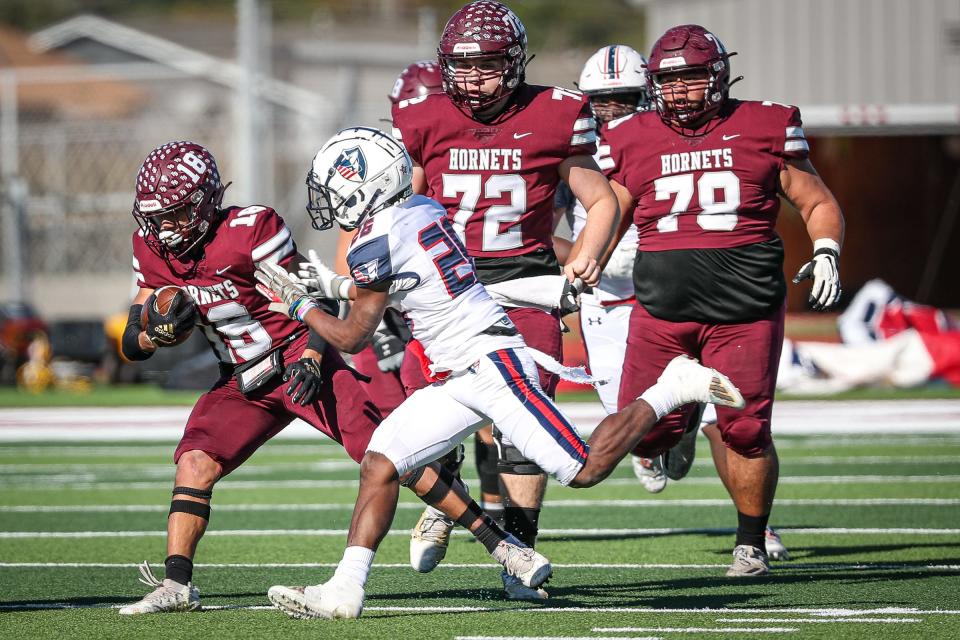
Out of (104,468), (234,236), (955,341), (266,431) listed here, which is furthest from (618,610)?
(955,341)

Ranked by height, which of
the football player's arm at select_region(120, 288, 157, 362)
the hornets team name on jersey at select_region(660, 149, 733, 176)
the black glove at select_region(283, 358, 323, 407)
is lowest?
the black glove at select_region(283, 358, 323, 407)

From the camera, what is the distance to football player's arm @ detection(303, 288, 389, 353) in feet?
15.0

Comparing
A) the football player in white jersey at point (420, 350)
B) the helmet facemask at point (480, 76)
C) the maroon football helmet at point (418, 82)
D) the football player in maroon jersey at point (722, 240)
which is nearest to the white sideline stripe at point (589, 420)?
the maroon football helmet at point (418, 82)

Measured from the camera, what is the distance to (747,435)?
530cm

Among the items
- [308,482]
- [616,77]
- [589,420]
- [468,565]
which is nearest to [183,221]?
[468,565]

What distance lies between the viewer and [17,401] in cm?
1566

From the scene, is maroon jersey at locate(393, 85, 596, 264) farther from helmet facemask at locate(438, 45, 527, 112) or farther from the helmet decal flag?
the helmet decal flag

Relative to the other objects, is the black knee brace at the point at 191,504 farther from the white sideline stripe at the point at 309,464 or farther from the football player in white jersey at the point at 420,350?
the white sideline stripe at the point at 309,464

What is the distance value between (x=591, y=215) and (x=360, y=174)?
3.55ft

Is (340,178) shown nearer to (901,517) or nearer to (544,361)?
(544,361)

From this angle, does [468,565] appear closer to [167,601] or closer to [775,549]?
[775,549]

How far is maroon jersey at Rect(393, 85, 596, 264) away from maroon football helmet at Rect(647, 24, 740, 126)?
31 cm

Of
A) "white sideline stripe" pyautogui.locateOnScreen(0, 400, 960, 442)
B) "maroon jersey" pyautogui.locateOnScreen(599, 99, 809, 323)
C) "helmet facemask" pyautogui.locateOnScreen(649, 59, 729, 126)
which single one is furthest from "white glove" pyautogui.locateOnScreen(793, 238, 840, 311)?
"white sideline stripe" pyautogui.locateOnScreen(0, 400, 960, 442)

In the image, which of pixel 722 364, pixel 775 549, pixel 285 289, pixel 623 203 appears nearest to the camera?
pixel 285 289
